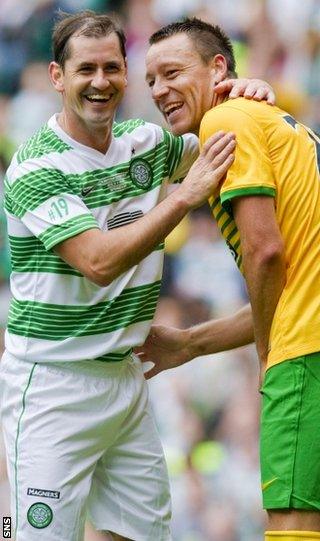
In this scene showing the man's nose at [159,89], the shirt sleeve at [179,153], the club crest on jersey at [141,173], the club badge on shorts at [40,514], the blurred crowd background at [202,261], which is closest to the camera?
the club badge on shorts at [40,514]

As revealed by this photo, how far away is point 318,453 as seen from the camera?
3744mm

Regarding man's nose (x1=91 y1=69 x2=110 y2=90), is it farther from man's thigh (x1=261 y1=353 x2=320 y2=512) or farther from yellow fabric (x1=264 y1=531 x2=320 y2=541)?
yellow fabric (x1=264 y1=531 x2=320 y2=541)

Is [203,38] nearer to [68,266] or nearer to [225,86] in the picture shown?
[225,86]

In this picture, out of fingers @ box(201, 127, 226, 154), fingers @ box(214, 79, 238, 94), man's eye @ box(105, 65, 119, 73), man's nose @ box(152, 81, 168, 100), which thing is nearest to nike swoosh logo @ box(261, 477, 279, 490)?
fingers @ box(201, 127, 226, 154)

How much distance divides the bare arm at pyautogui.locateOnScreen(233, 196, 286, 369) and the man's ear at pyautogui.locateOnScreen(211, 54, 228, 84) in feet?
2.33

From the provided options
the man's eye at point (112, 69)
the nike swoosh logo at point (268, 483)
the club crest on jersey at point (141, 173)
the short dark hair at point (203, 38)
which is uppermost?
the short dark hair at point (203, 38)

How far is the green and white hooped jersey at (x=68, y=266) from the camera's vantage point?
4.31m

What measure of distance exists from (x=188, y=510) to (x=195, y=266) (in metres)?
1.43

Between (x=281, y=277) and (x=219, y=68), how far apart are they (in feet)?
3.08

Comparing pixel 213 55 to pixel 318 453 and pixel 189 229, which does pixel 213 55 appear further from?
pixel 189 229

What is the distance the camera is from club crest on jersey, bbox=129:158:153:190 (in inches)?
179

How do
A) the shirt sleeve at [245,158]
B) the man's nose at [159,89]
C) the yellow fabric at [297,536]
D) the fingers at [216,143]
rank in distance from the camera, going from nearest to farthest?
the yellow fabric at [297,536]
the shirt sleeve at [245,158]
the fingers at [216,143]
the man's nose at [159,89]

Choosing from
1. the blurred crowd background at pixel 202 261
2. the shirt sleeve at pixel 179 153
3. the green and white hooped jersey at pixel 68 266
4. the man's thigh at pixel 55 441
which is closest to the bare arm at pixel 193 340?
the green and white hooped jersey at pixel 68 266

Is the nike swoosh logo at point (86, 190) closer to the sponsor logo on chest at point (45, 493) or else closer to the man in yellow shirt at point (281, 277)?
the man in yellow shirt at point (281, 277)
